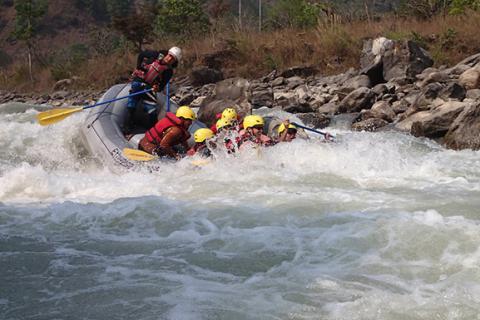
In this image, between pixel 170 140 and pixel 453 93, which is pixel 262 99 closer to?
pixel 453 93

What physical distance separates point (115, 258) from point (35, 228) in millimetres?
1026

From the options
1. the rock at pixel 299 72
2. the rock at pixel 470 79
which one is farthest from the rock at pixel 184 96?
the rock at pixel 470 79

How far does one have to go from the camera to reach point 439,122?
8.23m

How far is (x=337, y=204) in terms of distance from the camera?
5.05m

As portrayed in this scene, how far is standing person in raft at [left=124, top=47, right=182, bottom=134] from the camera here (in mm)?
8742

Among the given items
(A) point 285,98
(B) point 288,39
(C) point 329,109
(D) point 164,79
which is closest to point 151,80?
(D) point 164,79

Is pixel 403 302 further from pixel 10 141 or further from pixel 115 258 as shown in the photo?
pixel 10 141

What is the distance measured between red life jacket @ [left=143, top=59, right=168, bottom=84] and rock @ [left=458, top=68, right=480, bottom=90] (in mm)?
5159

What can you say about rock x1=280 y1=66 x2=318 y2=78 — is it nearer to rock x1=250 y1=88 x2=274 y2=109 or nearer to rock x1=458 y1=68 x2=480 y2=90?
rock x1=250 y1=88 x2=274 y2=109

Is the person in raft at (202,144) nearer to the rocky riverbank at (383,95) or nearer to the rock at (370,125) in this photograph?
the rocky riverbank at (383,95)

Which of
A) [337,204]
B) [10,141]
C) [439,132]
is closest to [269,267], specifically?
[337,204]

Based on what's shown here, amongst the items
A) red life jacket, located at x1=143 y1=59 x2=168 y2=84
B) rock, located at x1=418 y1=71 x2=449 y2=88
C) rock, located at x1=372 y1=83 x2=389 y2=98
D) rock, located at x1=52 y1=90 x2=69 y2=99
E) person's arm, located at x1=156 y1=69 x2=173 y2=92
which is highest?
red life jacket, located at x1=143 y1=59 x2=168 y2=84

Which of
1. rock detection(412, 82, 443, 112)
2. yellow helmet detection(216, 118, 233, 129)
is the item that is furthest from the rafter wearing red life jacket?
rock detection(412, 82, 443, 112)

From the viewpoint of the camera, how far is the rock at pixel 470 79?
9.83m
